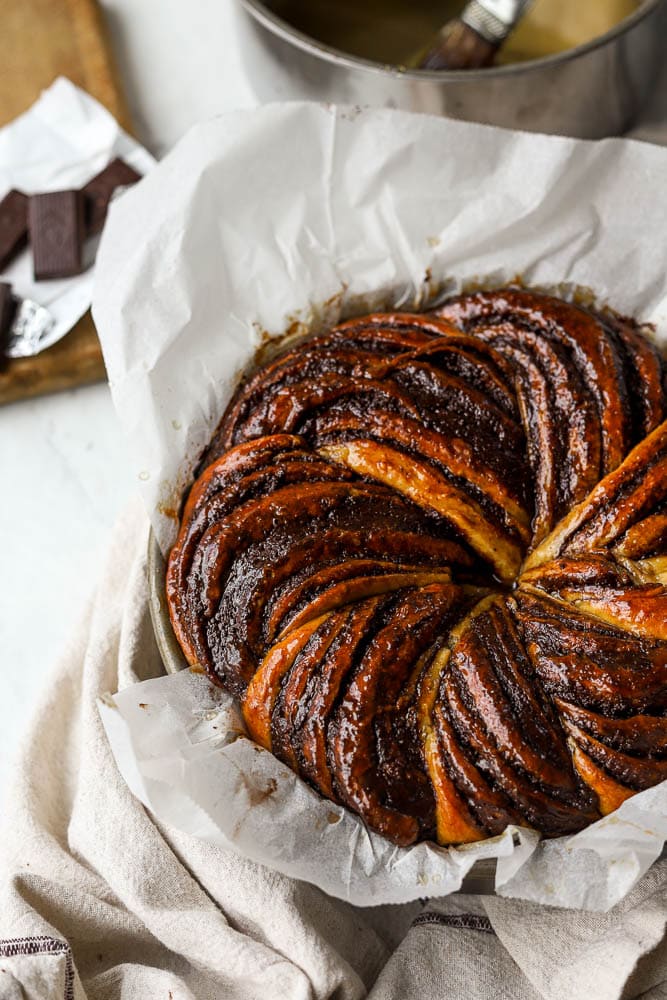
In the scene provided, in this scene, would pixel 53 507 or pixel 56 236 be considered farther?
pixel 56 236

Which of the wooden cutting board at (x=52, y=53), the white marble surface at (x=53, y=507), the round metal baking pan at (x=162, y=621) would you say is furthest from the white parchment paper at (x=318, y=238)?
the wooden cutting board at (x=52, y=53)

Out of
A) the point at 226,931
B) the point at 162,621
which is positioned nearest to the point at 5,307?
the point at 162,621

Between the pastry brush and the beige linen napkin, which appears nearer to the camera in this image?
the beige linen napkin

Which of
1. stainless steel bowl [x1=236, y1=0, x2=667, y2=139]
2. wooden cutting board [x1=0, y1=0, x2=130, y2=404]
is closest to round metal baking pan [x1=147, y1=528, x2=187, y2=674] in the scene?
stainless steel bowl [x1=236, y1=0, x2=667, y2=139]

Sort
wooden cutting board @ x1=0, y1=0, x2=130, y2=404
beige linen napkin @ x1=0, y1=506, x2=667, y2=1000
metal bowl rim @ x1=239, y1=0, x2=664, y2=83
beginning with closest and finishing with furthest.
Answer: beige linen napkin @ x1=0, y1=506, x2=667, y2=1000, metal bowl rim @ x1=239, y1=0, x2=664, y2=83, wooden cutting board @ x1=0, y1=0, x2=130, y2=404

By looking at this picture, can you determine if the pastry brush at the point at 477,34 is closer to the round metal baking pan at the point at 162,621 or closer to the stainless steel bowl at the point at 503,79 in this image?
the stainless steel bowl at the point at 503,79

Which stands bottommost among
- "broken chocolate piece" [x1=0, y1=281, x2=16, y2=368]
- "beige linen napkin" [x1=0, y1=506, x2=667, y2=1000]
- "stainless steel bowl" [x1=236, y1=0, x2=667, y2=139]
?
"beige linen napkin" [x1=0, y1=506, x2=667, y2=1000]

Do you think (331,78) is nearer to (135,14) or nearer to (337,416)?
(337,416)

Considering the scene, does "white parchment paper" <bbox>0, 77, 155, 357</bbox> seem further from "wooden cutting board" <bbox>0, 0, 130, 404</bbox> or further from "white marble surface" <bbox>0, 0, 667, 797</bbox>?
"white marble surface" <bbox>0, 0, 667, 797</bbox>

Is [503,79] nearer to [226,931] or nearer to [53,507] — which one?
[53,507]
